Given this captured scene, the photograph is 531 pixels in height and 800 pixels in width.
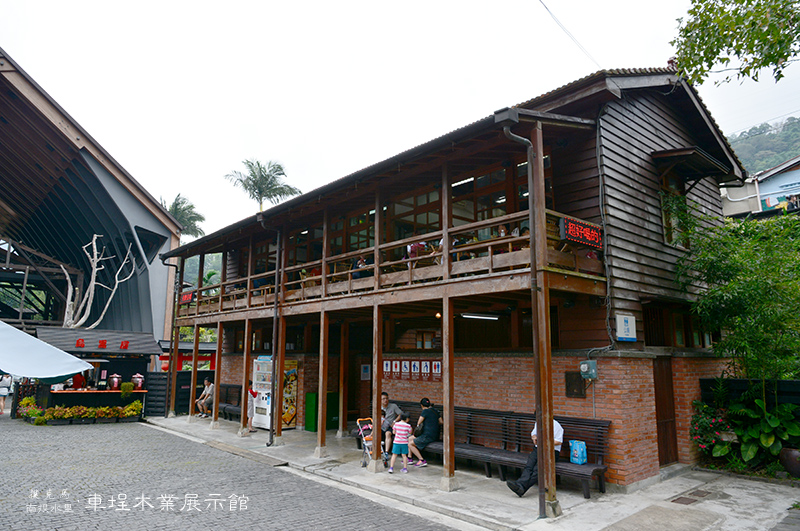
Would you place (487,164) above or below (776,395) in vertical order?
above

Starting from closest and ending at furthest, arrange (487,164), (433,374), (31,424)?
(487,164)
(433,374)
(31,424)

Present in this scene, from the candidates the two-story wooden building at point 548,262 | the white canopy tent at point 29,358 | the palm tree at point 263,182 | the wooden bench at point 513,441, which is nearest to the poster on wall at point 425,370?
the two-story wooden building at point 548,262

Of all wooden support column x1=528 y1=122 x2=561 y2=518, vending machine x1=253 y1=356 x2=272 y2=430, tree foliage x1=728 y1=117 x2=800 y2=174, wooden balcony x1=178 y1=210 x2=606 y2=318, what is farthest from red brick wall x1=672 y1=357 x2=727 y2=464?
tree foliage x1=728 y1=117 x2=800 y2=174

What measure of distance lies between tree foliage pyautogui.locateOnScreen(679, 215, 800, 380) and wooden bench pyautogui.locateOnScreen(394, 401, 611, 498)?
3.83 m

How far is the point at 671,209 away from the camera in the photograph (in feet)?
37.4

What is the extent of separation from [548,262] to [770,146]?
66.9 m

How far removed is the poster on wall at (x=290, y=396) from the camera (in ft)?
53.3

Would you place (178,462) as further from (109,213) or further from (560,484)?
(109,213)

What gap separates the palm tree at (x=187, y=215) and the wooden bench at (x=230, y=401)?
27476mm

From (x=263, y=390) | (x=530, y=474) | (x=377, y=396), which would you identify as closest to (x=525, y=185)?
(x=377, y=396)

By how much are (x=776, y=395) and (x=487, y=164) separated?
7.18 m

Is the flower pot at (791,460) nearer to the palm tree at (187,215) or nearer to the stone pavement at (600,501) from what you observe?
the stone pavement at (600,501)

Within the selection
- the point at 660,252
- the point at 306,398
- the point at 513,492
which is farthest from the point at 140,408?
the point at 660,252

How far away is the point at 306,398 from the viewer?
16.2 m
